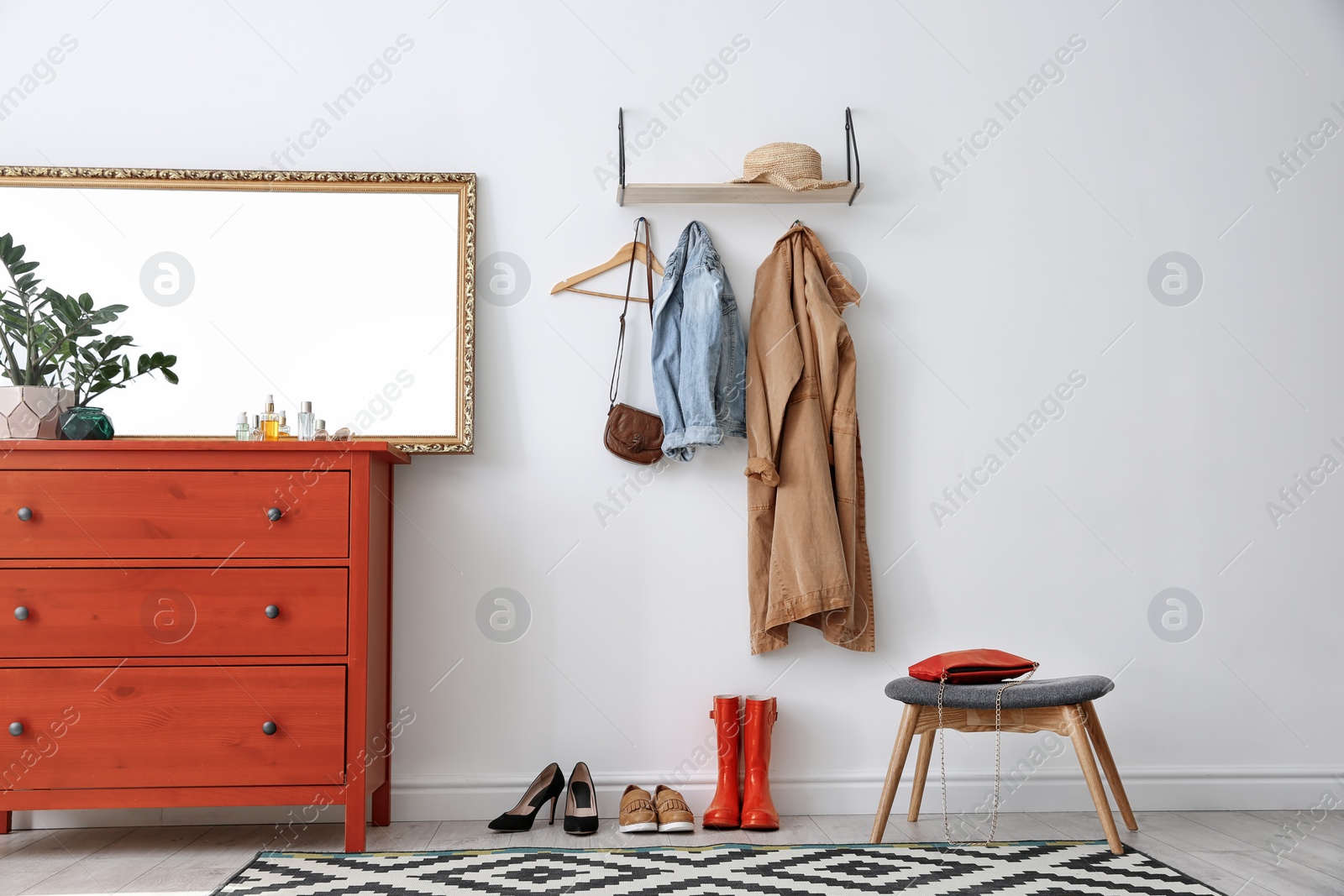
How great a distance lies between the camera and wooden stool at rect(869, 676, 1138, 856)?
1.99 meters

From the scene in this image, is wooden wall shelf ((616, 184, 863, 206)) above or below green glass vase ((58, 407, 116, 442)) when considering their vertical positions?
above

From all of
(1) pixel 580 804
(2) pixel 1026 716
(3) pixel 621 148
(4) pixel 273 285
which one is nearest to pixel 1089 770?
(2) pixel 1026 716

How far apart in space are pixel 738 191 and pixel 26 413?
5.88 ft

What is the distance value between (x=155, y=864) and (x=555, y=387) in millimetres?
1447

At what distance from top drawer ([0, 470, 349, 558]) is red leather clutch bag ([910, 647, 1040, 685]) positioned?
1.37 m

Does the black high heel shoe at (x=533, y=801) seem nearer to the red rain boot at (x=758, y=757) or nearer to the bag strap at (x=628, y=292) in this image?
the red rain boot at (x=758, y=757)

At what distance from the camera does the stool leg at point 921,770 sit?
2262 mm

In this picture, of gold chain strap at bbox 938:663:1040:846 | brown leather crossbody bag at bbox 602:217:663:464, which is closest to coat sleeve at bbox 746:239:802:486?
brown leather crossbody bag at bbox 602:217:663:464

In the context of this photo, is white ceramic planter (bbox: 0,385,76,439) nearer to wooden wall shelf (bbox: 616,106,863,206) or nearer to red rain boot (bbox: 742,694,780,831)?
wooden wall shelf (bbox: 616,106,863,206)

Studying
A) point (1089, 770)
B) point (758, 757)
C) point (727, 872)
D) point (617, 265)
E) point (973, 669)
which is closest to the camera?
point (727, 872)

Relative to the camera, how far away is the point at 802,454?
96.0 inches

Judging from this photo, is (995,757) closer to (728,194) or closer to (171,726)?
(728,194)

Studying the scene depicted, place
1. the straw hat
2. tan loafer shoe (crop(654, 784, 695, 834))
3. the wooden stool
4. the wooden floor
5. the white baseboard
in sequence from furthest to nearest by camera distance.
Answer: the straw hat < the white baseboard < tan loafer shoe (crop(654, 784, 695, 834)) < the wooden stool < the wooden floor

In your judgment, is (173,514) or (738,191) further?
(738,191)
